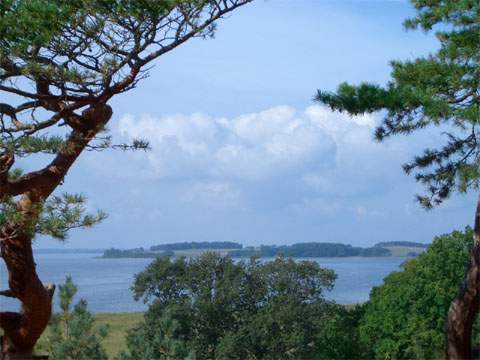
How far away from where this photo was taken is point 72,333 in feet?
15.9

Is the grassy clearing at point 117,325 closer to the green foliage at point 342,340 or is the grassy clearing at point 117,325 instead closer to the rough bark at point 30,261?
the green foliage at point 342,340

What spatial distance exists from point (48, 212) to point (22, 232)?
15 cm

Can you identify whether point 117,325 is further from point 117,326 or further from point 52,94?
point 52,94

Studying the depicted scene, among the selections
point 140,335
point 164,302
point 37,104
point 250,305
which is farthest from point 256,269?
point 37,104

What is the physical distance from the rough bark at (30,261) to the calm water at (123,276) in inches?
75.5

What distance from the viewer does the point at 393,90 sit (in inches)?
130

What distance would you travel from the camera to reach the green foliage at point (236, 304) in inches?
230

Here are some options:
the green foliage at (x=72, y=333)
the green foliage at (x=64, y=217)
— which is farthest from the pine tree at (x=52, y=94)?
the green foliage at (x=72, y=333)

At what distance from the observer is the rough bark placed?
304 cm

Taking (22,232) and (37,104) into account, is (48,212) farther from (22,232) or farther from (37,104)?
(37,104)

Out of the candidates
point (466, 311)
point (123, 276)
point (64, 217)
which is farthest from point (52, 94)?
point (123, 276)

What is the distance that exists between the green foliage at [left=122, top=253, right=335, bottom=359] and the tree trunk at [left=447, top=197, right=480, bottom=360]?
7.52 feet

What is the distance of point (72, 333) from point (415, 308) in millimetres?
2206

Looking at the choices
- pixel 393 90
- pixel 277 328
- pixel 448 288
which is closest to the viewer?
pixel 393 90
